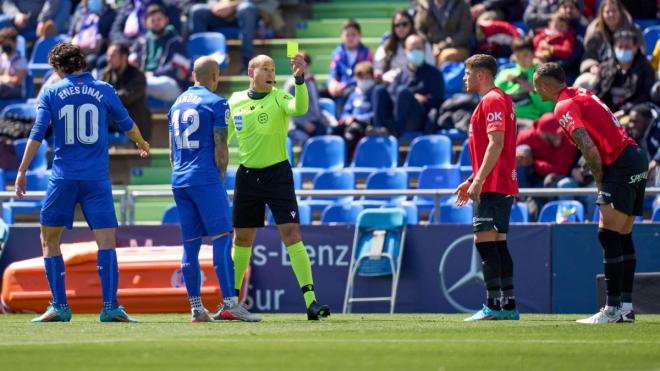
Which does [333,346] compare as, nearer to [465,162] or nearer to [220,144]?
[220,144]

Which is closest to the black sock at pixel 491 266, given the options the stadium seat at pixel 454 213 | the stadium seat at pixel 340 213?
the stadium seat at pixel 454 213

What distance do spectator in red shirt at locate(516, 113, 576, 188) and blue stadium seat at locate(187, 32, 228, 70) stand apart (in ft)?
17.9

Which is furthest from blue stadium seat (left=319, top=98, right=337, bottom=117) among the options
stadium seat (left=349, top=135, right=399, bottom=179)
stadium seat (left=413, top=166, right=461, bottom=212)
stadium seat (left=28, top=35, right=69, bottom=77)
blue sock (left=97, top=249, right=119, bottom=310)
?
blue sock (left=97, top=249, right=119, bottom=310)

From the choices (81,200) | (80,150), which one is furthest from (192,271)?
(80,150)

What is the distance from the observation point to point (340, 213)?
17.0m

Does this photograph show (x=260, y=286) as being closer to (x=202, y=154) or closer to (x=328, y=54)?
(x=202, y=154)

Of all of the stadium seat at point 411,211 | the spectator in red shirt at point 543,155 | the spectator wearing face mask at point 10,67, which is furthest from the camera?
the spectator wearing face mask at point 10,67

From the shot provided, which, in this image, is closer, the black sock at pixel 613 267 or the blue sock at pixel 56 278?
the black sock at pixel 613 267

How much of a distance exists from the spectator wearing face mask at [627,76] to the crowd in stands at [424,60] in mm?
12

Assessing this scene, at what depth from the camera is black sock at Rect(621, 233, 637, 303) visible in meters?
Answer: 11.3

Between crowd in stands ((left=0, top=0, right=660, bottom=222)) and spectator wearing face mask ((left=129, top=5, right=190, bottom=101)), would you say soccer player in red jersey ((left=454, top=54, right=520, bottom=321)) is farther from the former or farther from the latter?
spectator wearing face mask ((left=129, top=5, right=190, bottom=101))

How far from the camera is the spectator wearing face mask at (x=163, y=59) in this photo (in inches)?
790

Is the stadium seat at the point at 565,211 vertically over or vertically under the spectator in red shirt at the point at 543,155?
under

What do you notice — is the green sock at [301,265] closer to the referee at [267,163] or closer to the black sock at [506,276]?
the referee at [267,163]
